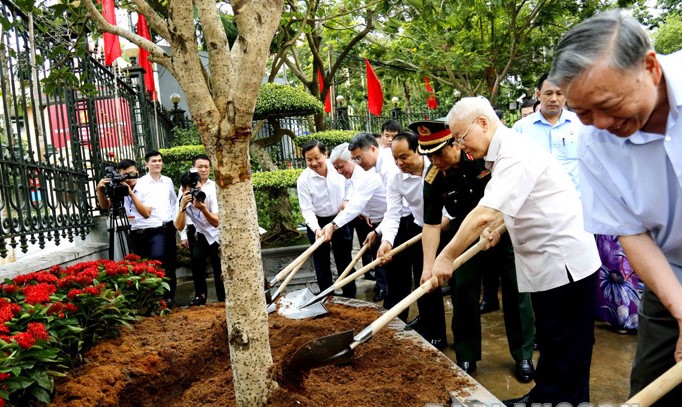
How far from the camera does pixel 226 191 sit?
242 centimetres

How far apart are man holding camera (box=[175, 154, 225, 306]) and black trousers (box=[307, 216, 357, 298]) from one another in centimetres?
108

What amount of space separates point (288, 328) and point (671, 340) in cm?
260

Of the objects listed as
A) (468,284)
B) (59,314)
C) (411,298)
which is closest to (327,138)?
(468,284)

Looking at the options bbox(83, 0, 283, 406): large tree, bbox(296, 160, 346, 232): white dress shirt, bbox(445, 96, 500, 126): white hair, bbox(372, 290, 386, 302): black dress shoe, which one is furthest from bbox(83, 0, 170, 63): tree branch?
bbox(372, 290, 386, 302): black dress shoe

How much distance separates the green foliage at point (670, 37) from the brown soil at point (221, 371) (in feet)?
61.6

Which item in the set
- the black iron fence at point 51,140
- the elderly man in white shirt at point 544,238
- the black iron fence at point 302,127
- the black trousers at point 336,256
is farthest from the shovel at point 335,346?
the black iron fence at point 302,127

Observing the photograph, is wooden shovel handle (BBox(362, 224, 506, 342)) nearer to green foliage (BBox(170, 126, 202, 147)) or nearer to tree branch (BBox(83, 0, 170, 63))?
tree branch (BBox(83, 0, 170, 63))

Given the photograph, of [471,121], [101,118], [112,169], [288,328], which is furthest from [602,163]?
[101,118]

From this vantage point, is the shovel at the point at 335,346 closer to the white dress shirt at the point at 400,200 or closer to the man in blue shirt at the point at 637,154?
the man in blue shirt at the point at 637,154

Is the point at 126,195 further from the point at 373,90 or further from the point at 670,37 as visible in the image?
the point at 670,37

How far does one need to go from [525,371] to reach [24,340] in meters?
2.97

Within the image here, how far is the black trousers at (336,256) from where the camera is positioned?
583cm

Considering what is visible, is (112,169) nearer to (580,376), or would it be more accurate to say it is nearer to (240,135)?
(240,135)

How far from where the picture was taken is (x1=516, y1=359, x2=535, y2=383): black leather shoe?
143 inches
